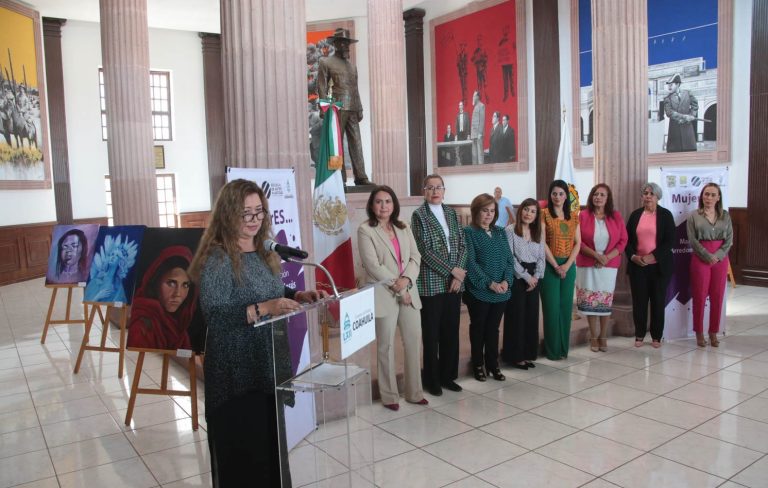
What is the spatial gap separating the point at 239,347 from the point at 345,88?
5.89m

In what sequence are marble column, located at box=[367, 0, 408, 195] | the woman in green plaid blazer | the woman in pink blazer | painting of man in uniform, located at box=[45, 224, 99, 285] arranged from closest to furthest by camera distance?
1. the woman in green plaid blazer
2. the woman in pink blazer
3. painting of man in uniform, located at box=[45, 224, 99, 285]
4. marble column, located at box=[367, 0, 408, 195]

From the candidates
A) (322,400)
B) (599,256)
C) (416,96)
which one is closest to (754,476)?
(322,400)

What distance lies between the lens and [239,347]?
2.41 metres

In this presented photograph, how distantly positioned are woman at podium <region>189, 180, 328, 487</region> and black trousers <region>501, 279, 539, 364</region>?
10.4 ft

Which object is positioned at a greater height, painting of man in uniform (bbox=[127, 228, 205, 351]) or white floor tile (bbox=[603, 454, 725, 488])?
painting of man in uniform (bbox=[127, 228, 205, 351])

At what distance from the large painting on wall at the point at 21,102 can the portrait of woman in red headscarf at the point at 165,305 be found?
32.3ft

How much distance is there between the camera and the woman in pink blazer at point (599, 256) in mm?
5832

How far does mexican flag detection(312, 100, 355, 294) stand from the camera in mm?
5266

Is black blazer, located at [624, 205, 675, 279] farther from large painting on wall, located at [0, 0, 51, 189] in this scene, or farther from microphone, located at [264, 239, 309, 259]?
large painting on wall, located at [0, 0, 51, 189]

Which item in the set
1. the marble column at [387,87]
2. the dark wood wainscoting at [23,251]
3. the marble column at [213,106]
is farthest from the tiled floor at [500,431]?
the marble column at [213,106]

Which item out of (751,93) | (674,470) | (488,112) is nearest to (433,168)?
(488,112)

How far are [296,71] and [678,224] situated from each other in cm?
432

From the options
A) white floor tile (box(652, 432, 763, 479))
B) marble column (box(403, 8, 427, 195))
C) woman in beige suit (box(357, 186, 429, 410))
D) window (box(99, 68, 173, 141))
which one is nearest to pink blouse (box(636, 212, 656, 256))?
white floor tile (box(652, 432, 763, 479))

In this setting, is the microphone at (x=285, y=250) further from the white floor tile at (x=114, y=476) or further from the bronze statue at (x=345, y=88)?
the bronze statue at (x=345, y=88)
